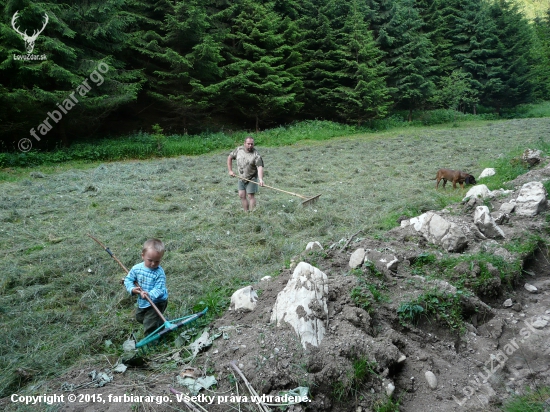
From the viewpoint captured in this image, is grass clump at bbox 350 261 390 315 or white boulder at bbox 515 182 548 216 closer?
grass clump at bbox 350 261 390 315

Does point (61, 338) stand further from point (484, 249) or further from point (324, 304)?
point (484, 249)

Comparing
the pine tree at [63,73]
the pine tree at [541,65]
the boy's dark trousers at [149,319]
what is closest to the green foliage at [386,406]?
the boy's dark trousers at [149,319]

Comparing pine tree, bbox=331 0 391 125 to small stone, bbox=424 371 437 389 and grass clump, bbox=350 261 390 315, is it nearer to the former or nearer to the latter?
grass clump, bbox=350 261 390 315

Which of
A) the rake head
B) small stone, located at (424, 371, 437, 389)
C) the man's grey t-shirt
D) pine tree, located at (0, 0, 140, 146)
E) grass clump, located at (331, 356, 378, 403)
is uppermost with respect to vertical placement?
pine tree, located at (0, 0, 140, 146)

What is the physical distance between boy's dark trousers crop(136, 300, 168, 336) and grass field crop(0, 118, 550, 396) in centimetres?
31

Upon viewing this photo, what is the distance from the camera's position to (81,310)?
3.99m

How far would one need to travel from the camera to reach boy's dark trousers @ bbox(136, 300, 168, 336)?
3370 mm

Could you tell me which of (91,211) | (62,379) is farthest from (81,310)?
(91,211)

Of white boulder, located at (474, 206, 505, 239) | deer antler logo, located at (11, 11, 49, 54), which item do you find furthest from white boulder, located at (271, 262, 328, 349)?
deer antler logo, located at (11, 11, 49, 54)

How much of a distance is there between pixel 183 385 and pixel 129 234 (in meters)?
3.66

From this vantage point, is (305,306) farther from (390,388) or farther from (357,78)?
(357,78)

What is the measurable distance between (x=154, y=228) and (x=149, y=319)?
2.87 m

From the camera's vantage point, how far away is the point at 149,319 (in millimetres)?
3375

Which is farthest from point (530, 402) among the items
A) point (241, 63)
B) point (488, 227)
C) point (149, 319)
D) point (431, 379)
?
point (241, 63)
